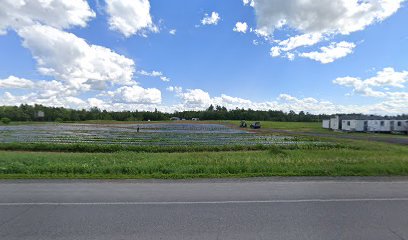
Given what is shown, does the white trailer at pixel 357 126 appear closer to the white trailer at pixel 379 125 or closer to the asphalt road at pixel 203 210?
the white trailer at pixel 379 125

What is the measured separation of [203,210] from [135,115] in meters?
174

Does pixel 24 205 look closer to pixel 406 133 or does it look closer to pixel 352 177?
pixel 352 177

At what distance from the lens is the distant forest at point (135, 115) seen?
145750 mm

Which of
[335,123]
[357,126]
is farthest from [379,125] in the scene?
[335,123]

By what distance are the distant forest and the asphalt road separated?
490 ft

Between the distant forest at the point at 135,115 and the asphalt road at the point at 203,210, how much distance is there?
149m

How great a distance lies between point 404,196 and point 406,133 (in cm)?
6180

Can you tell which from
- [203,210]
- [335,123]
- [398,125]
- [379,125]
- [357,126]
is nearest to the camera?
[203,210]

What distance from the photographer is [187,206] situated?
22.5 ft

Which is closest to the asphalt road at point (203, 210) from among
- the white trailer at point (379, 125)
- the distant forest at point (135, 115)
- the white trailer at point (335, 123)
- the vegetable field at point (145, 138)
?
the vegetable field at point (145, 138)

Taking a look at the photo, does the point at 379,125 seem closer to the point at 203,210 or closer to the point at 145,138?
the point at 145,138

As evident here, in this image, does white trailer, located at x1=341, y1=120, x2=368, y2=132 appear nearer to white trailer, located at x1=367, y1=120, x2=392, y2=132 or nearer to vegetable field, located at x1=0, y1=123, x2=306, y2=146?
white trailer, located at x1=367, y1=120, x2=392, y2=132

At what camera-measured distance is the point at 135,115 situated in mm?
175250

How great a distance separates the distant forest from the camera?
5738 inches
